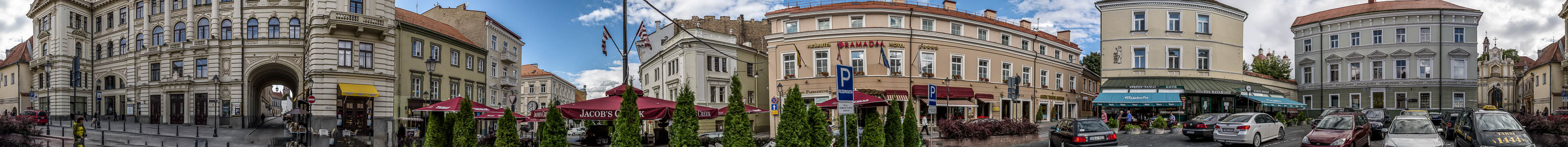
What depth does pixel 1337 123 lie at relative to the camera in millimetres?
17219

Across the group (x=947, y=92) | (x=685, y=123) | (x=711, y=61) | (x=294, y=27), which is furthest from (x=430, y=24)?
(x=685, y=123)

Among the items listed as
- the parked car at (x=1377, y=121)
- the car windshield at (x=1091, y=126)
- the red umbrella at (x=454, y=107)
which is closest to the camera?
the car windshield at (x=1091, y=126)

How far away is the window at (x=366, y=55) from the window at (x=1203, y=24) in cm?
3052

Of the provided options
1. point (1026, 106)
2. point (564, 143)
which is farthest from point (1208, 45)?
point (564, 143)

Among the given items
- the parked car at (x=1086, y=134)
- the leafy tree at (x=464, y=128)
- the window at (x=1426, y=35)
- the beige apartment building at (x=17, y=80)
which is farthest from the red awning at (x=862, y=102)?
the beige apartment building at (x=17, y=80)

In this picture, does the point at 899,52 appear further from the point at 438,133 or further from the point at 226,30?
the point at 226,30

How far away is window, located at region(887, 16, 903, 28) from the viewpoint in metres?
30.0

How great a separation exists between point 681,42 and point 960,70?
35.6 ft

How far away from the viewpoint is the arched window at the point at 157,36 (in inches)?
1471

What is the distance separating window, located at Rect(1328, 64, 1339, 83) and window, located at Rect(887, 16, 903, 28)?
→ 2451 cm

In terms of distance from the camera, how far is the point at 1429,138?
1559 cm

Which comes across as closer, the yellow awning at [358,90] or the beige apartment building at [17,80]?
the yellow awning at [358,90]

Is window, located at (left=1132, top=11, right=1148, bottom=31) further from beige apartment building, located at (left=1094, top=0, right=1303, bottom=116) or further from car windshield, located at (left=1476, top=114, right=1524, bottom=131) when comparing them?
car windshield, located at (left=1476, top=114, right=1524, bottom=131)

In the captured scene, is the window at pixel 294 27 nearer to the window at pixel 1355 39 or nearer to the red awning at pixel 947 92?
Result: the red awning at pixel 947 92
